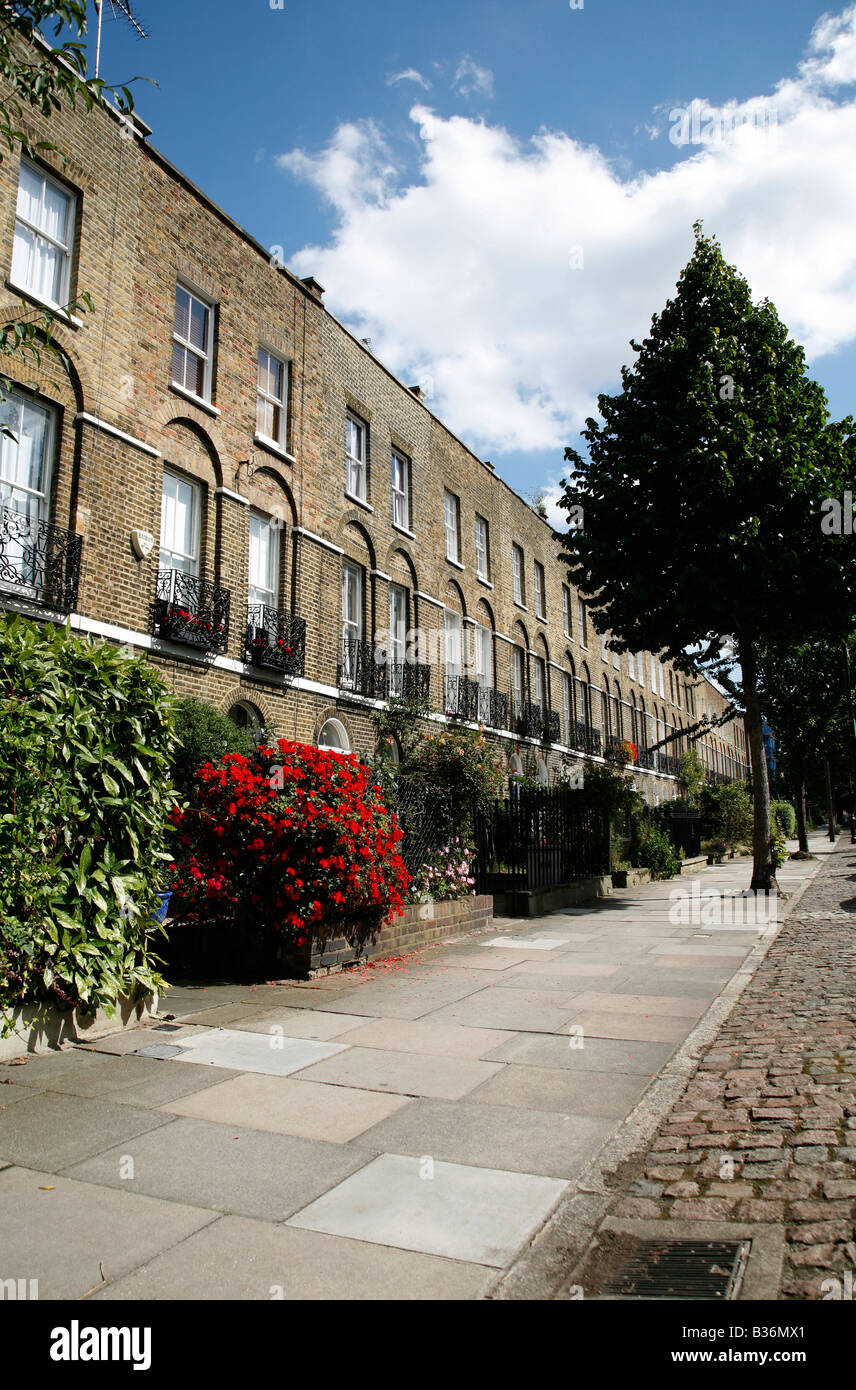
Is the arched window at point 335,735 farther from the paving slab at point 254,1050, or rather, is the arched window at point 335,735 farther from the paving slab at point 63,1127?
the paving slab at point 63,1127

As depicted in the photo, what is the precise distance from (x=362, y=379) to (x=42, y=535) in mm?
11359

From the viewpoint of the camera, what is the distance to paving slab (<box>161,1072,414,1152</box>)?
423cm

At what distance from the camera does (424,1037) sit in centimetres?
604

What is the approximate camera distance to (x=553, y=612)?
33.2 meters

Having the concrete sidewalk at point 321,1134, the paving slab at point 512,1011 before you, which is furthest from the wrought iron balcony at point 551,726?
the paving slab at point 512,1011

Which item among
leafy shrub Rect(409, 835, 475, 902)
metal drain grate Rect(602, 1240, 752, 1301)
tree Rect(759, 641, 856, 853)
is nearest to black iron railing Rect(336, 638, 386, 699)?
leafy shrub Rect(409, 835, 475, 902)

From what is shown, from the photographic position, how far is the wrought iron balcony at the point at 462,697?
24.4 m

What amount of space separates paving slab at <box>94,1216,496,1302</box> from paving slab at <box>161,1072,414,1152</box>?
1063 millimetres

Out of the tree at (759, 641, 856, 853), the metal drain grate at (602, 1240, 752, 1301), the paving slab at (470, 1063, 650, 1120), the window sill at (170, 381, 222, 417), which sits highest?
the window sill at (170, 381, 222, 417)

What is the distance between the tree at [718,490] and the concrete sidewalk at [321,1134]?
10.7m

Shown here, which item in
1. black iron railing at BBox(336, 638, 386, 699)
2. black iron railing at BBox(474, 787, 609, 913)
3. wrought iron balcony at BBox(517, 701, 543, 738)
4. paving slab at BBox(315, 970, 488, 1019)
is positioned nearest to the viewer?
paving slab at BBox(315, 970, 488, 1019)

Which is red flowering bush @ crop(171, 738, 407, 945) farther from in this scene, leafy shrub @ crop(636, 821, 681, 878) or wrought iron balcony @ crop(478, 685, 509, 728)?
wrought iron balcony @ crop(478, 685, 509, 728)

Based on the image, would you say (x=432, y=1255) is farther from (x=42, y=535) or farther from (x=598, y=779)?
(x=598, y=779)

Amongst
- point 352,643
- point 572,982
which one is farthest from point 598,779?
point 572,982
